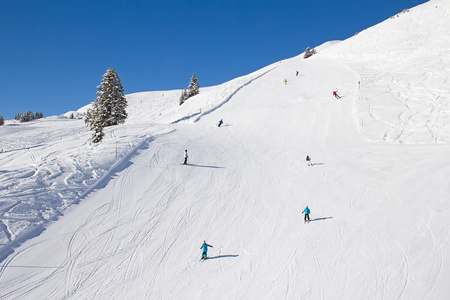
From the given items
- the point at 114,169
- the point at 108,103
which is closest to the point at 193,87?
the point at 108,103

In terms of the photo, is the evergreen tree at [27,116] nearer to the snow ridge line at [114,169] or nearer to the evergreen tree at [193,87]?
the evergreen tree at [193,87]

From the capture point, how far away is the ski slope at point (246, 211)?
376 inches

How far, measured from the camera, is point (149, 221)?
13.4 meters

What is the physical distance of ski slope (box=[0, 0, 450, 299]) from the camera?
376 inches

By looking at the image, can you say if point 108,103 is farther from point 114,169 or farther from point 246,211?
point 246,211

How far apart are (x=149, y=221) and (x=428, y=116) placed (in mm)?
26314

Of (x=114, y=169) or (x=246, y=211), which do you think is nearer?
(x=246, y=211)

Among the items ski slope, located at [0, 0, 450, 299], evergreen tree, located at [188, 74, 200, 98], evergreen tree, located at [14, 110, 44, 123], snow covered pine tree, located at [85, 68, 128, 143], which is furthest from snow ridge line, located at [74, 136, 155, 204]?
evergreen tree, located at [14, 110, 44, 123]

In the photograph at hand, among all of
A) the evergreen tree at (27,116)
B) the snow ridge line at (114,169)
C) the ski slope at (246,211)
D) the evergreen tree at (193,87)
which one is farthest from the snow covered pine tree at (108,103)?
the evergreen tree at (27,116)

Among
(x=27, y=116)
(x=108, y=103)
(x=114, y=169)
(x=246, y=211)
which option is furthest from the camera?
(x=27, y=116)

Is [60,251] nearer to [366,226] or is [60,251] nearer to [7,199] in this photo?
[7,199]

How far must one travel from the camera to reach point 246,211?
14.4 m

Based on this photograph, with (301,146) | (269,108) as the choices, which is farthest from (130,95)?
(301,146)

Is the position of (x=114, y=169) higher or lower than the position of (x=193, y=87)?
lower
